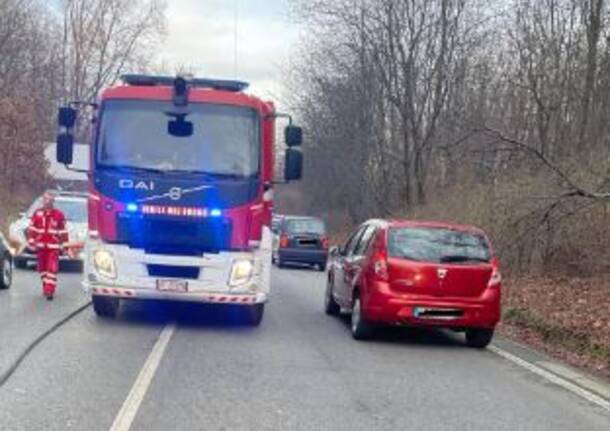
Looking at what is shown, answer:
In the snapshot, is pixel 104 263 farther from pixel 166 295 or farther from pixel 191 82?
pixel 191 82

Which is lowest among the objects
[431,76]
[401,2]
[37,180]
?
[37,180]

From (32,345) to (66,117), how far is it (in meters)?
3.52

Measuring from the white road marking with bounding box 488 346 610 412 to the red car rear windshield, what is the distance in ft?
4.11

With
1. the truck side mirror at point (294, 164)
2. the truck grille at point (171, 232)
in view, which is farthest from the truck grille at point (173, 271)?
the truck side mirror at point (294, 164)

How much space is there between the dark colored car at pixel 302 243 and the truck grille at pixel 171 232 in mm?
19223

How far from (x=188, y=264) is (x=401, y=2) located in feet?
97.4

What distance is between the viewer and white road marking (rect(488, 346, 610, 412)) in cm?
930

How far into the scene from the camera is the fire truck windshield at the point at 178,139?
513 inches

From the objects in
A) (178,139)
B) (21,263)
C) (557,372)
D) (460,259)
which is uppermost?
(178,139)

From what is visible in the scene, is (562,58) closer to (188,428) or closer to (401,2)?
(401,2)

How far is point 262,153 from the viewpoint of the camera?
43.5 ft

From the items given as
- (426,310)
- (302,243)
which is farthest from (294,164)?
(302,243)

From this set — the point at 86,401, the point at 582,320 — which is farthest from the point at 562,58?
the point at 86,401

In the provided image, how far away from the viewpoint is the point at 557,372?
1112 cm
